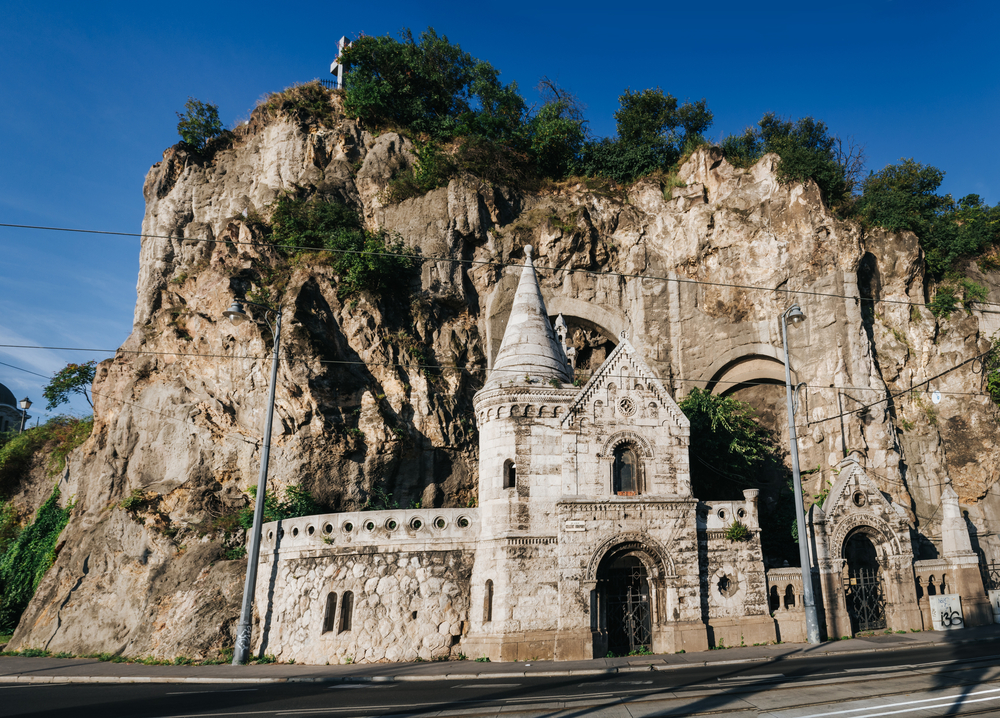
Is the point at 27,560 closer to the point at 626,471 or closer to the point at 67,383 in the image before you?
the point at 67,383

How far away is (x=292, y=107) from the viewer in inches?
1400

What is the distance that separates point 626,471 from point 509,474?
137 inches

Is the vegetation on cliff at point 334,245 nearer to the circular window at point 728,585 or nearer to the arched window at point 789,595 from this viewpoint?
the circular window at point 728,585

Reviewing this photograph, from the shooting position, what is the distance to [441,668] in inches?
616

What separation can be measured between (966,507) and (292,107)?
127ft

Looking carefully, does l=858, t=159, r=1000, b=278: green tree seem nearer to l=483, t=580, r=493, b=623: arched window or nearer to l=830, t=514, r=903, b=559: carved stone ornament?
l=830, t=514, r=903, b=559: carved stone ornament

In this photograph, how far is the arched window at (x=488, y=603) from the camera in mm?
17266

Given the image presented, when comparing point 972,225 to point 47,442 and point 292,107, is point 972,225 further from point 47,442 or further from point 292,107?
point 47,442

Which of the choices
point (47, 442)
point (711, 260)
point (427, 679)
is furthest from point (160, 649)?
point (711, 260)

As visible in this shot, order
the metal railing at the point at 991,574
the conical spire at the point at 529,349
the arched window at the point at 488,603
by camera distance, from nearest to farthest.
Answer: the arched window at the point at 488,603 → the conical spire at the point at 529,349 → the metal railing at the point at 991,574

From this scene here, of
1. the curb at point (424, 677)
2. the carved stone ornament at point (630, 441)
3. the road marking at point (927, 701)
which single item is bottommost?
the curb at point (424, 677)

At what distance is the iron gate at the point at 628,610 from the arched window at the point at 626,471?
2.18 metres

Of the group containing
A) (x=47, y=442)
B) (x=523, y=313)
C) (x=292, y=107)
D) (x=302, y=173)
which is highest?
(x=292, y=107)

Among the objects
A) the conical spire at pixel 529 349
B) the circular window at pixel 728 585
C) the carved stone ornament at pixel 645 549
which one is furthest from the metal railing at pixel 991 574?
the conical spire at pixel 529 349
